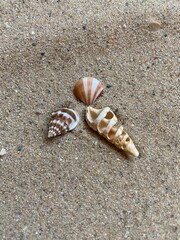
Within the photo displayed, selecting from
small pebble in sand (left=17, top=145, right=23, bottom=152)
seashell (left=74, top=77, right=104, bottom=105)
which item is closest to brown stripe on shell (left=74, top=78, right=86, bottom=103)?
seashell (left=74, top=77, right=104, bottom=105)

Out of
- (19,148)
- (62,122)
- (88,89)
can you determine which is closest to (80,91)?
(88,89)

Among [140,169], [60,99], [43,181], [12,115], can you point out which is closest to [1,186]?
[43,181]

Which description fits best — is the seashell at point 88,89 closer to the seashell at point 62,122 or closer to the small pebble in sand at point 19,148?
the seashell at point 62,122

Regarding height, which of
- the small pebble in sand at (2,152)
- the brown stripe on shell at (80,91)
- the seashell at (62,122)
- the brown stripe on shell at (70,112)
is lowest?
the small pebble in sand at (2,152)

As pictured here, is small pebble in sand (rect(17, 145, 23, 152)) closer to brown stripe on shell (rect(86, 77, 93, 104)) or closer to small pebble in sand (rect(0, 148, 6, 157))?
small pebble in sand (rect(0, 148, 6, 157))

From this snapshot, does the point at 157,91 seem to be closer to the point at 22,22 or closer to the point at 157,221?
the point at 157,221

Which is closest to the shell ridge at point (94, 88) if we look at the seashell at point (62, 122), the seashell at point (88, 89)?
Answer: the seashell at point (88, 89)
